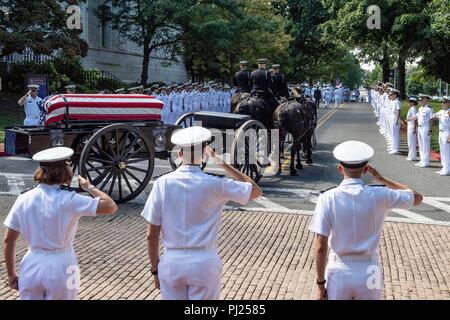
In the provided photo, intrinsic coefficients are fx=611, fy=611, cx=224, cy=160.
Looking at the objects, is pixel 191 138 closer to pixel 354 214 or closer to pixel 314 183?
pixel 354 214

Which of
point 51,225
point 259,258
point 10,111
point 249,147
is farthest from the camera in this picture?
point 10,111

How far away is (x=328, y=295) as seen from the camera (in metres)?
3.95

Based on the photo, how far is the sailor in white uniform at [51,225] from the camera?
3832 millimetres

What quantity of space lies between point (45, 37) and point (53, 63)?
385 cm

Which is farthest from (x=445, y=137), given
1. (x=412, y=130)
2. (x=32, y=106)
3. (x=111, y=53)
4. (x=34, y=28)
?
(x=111, y=53)

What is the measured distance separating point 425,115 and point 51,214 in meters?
13.5

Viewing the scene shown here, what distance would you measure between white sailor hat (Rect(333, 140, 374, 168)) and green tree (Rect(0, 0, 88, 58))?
23057 mm

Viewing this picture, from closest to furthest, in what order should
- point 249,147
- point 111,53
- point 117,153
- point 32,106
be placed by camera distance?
point 117,153, point 249,147, point 32,106, point 111,53

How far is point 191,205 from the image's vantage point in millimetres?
3934

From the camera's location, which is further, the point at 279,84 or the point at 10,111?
the point at 10,111

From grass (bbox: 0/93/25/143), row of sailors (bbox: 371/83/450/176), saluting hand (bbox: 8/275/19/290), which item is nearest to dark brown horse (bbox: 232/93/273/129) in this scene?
row of sailors (bbox: 371/83/450/176)

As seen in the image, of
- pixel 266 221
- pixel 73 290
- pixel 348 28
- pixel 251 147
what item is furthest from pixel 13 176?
pixel 348 28
